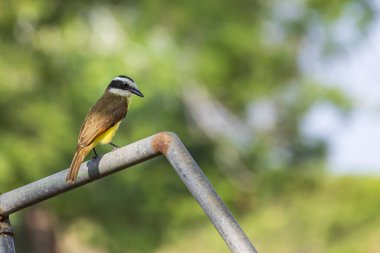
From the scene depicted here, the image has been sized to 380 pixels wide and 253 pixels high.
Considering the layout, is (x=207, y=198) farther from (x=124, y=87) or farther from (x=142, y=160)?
(x=124, y=87)

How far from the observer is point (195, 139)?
79.3ft

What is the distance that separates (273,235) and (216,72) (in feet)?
20.8

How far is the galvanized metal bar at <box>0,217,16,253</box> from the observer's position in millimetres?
3479

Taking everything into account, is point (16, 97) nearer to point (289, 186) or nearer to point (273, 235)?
point (273, 235)

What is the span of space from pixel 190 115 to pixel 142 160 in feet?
78.6

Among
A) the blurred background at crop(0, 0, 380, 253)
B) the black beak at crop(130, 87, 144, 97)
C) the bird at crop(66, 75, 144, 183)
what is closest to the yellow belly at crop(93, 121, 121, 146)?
the bird at crop(66, 75, 144, 183)

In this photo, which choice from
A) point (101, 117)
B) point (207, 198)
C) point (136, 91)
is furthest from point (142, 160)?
point (136, 91)

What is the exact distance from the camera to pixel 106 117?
249 inches

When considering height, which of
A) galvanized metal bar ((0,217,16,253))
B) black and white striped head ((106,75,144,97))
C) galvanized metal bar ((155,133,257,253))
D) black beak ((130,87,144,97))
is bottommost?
galvanized metal bar ((155,133,257,253))

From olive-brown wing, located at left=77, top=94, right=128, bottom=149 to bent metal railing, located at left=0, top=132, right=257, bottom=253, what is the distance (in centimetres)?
215

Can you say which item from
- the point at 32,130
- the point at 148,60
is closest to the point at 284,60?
the point at 148,60

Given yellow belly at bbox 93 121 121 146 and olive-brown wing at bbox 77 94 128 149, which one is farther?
yellow belly at bbox 93 121 121 146

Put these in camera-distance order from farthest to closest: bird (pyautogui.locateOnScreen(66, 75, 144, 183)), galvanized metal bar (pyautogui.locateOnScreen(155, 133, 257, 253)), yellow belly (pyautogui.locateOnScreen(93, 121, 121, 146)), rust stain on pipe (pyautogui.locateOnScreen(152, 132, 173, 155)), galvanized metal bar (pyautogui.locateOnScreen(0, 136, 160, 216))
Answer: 1. yellow belly (pyautogui.locateOnScreen(93, 121, 121, 146))
2. bird (pyautogui.locateOnScreen(66, 75, 144, 183))
3. galvanized metal bar (pyautogui.locateOnScreen(0, 136, 160, 216))
4. rust stain on pipe (pyautogui.locateOnScreen(152, 132, 173, 155))
5. galvanized metal bar (pyautogui.locateOnScreen(155, 133, 257, 253))

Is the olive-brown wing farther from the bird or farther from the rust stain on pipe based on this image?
the rust stain on pipe
